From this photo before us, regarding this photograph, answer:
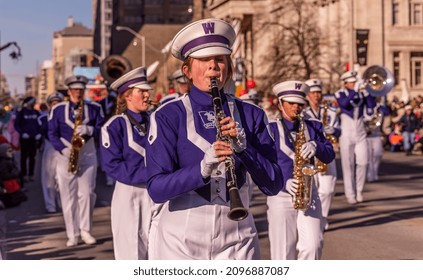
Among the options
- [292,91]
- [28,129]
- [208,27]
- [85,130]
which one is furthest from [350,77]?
[208,27]

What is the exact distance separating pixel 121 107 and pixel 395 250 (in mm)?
3433

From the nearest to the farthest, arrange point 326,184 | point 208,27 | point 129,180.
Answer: point 208,27, point 129,180, point 326,184

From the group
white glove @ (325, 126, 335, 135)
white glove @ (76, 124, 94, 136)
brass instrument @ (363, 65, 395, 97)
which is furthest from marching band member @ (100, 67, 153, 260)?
brass instrument @ (363, 65, 395, 97)

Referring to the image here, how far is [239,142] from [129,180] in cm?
330

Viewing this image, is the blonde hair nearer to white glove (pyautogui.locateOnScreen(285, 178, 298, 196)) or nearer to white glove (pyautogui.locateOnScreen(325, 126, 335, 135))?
white glove (pyautogui.locateOnScreen(285, 178, 298, 196))

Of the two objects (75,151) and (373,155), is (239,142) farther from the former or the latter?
(373,155)

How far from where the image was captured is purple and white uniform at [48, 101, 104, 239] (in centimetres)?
1134

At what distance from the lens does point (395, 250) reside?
9953 millimetres

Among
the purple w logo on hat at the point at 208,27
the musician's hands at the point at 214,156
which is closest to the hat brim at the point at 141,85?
the purple w logo on hat at the point at 208,27

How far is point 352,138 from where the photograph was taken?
15.4 meters

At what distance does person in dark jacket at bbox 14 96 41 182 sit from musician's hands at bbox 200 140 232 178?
17363mm

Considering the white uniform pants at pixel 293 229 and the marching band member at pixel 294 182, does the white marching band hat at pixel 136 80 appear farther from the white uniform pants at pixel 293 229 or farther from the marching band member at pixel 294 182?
the white uniform pants at pixel 293 229
